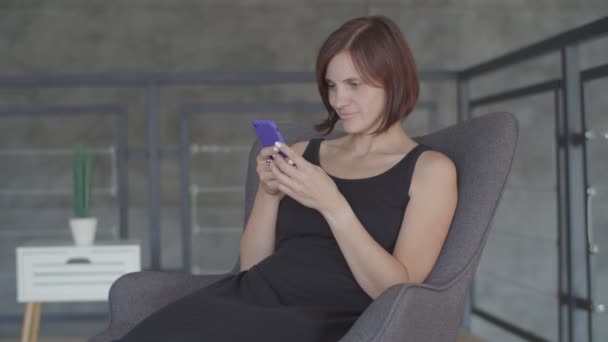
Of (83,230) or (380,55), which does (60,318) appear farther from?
(380,55)

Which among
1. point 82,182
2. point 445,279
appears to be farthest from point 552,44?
point 82,182

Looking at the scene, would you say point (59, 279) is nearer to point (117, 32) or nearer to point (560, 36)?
point (560, 36)

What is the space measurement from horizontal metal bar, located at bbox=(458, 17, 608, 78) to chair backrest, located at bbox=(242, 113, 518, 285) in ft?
1.66

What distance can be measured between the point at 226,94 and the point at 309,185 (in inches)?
189

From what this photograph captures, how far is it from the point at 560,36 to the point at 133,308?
4.79 ft

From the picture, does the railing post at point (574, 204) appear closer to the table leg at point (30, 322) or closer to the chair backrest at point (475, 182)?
the chair backrest at point (475, 182)

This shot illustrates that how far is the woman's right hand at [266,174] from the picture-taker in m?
1.42

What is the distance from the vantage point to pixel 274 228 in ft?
5.34

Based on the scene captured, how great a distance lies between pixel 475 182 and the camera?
1.51m

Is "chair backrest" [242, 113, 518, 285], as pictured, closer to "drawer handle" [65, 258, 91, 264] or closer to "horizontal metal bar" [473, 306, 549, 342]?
"horizontal metal bar" [473, 306, 549, 342]

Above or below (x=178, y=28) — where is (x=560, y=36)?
below

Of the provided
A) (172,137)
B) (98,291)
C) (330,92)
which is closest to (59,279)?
(98,291)

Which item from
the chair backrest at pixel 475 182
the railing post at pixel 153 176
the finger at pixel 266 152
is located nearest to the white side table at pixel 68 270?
the railing post at pixel 153 176

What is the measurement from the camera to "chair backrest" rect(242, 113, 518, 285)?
144 cm
